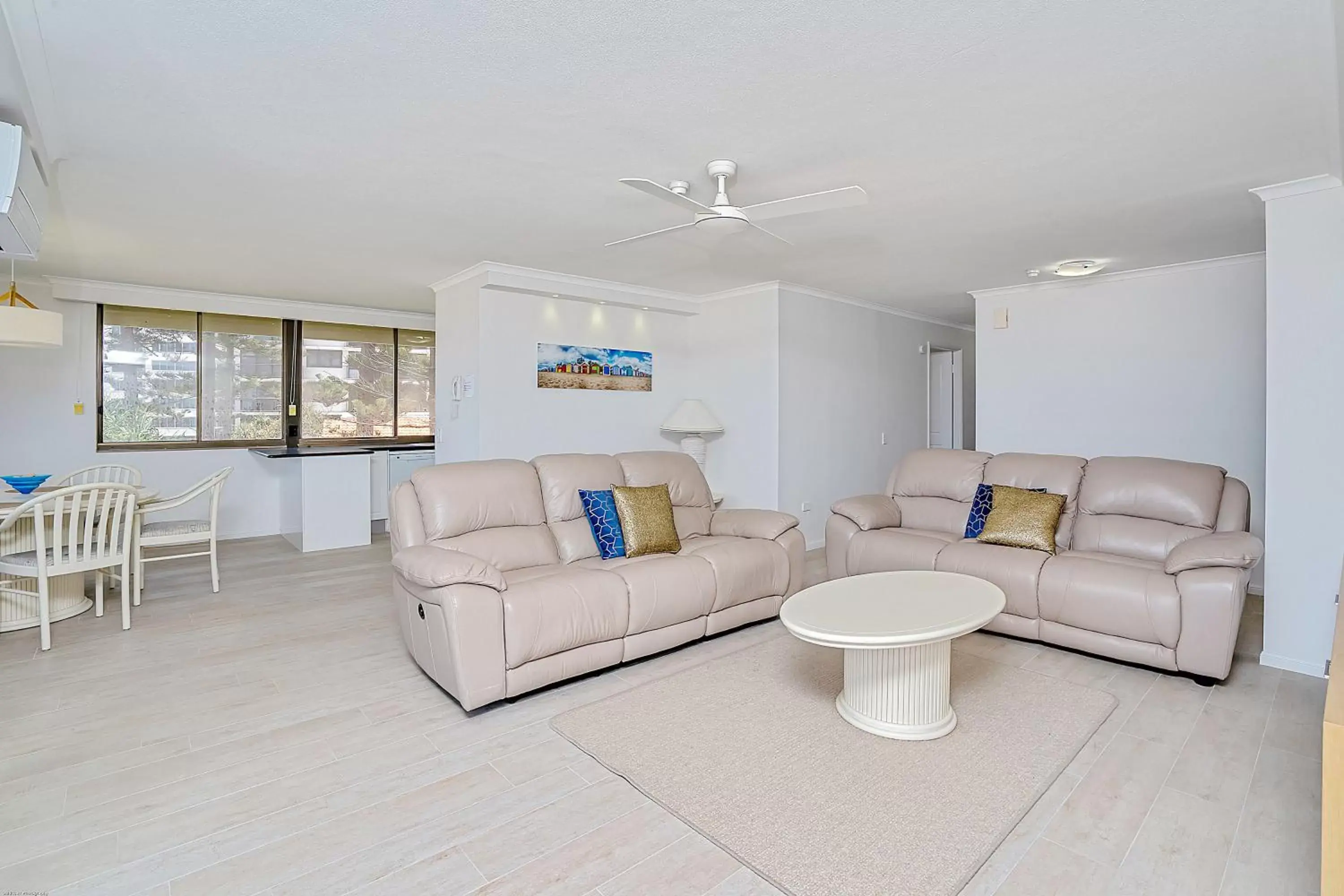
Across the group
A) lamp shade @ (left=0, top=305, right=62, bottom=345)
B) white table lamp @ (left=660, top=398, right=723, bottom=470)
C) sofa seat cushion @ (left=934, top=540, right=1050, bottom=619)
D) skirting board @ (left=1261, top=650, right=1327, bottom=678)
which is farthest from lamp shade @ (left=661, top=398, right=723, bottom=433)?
lamp shade @ (left=0, top=305, right=62, bottom=345)

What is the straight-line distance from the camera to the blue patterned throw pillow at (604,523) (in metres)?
3.61

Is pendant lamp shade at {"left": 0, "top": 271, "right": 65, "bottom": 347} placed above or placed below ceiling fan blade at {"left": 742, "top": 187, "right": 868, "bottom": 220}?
below

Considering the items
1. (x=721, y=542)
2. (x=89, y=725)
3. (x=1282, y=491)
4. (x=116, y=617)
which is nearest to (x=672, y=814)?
(x=721, y=542)

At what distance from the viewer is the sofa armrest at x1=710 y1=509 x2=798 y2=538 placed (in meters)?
3.97

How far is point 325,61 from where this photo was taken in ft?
7.07

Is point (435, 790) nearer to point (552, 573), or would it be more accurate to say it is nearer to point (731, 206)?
point (552, 573)

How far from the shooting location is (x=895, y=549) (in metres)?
4.07

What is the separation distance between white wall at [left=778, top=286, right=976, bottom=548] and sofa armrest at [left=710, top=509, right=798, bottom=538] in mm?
1692

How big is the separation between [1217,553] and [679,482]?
2730 millimetres

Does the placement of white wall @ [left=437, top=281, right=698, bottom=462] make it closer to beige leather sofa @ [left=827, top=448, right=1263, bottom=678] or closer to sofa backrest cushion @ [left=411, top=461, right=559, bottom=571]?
sofa backrest cushion @ [left=411, top=461, right=559, bottom=571]

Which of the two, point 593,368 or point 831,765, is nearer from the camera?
point 831,765

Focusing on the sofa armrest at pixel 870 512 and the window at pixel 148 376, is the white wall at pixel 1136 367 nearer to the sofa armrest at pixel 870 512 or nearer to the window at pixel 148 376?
the sofa armrest at pixel 870 512

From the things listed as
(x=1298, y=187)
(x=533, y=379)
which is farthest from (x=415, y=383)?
(x=1298, y=187)

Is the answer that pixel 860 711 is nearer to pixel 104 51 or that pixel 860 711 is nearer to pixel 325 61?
pixel 325 61
